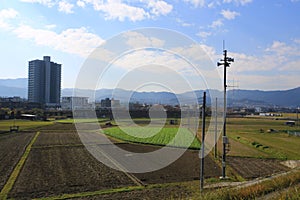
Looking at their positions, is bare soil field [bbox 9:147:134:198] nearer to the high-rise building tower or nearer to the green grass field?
the green grass field

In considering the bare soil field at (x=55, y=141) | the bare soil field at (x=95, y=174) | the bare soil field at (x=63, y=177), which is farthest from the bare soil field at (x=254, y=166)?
the bare soil field at (x=55, y=141)

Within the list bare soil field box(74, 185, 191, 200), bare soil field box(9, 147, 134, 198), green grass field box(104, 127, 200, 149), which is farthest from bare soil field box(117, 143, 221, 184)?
green grass field box(104, 127, 200, 149)

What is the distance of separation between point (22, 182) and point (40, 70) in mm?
91680

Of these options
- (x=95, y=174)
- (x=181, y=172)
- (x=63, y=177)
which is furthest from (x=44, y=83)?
(x=181, y=172)

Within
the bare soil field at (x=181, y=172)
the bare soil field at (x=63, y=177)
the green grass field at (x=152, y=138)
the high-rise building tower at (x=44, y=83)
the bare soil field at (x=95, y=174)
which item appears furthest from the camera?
the high-rise building tower at (x=44, y=83)

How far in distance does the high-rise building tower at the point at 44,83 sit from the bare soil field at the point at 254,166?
85657 mm

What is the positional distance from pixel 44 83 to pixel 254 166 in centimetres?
9086

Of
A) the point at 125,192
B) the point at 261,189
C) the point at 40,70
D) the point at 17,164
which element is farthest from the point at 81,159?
the point at 40,70

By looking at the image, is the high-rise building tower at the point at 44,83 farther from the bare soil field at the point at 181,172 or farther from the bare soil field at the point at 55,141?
the bare soil field at the point at 181,172

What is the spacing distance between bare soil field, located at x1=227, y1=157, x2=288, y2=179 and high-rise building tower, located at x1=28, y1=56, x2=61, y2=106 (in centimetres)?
8566

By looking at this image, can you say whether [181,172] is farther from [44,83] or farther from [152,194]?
[44,83]

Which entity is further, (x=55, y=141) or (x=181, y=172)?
(x=55, y=141)

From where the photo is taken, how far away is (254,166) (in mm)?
18125

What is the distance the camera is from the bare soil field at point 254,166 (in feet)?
52.6
